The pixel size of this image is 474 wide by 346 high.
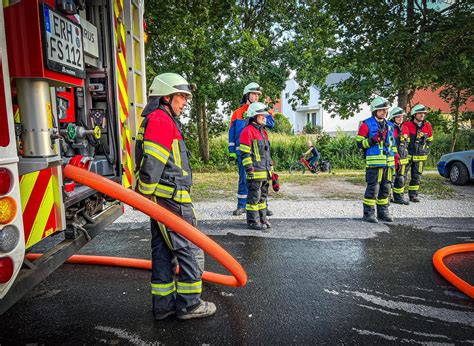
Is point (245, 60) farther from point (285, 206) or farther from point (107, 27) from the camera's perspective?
point (107, 27)

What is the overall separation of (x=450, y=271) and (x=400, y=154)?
152 inches

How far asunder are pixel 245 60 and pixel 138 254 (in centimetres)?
1008

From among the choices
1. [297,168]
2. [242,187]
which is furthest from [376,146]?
[297,168]

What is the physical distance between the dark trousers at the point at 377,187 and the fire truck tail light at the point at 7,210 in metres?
5.15

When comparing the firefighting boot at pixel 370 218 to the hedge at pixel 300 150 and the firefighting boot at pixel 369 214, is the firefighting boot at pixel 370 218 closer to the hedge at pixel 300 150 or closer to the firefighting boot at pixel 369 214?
A: the firefighting boot at pixel 369 214

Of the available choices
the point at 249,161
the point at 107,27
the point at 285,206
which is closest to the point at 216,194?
the point at 285,206

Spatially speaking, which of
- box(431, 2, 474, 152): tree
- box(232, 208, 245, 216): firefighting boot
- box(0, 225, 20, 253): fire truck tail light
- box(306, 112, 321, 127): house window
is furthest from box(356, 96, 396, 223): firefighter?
box(306, 112, 321, 127): house window

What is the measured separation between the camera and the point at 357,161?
1588 cm

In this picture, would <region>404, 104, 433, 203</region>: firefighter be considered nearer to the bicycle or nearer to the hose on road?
the hose on road

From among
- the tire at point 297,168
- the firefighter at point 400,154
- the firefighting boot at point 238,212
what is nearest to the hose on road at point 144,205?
the firefighting boot at point 238,212

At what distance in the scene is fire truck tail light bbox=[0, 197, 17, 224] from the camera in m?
1.79

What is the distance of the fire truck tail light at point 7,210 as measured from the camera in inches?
70.4

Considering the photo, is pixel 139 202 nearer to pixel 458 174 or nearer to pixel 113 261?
pixel 113 261

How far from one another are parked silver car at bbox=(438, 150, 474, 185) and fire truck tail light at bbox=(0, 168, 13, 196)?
10.2 m
